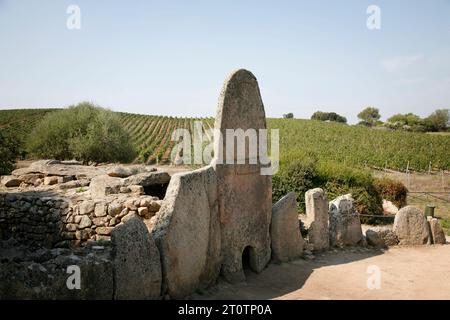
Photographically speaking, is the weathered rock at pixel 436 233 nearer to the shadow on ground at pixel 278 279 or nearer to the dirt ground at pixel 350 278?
the dirt ground at pixel 350 278

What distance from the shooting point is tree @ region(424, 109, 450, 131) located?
74000mm

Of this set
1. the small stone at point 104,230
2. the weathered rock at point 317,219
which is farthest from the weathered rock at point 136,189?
the weathered rock at point 317,219

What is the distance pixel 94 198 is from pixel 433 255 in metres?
8.66

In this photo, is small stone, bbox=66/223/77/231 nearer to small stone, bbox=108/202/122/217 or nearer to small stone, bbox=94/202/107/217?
small stone, bbox=94/202/107/217

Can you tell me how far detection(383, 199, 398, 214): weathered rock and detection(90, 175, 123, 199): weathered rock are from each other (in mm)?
12503

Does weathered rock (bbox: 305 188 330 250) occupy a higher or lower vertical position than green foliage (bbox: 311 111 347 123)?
lower

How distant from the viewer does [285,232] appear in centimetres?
896

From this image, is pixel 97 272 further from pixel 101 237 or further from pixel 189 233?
pixel 101 237

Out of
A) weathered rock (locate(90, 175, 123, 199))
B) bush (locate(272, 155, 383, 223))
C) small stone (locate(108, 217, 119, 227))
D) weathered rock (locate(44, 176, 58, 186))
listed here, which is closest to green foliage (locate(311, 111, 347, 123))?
bush (locate(272, 155, 383, 223))

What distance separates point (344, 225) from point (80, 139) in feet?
63.5

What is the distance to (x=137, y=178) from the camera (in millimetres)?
10500

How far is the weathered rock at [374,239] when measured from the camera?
10.5 metres
